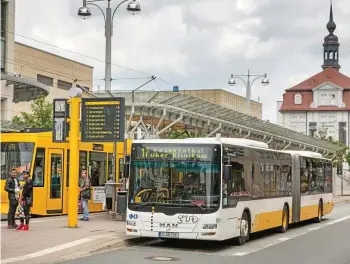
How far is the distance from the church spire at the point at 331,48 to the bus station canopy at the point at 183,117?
85.4 m

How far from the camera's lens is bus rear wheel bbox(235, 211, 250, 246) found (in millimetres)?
16848

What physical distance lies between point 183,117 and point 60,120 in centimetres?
1071

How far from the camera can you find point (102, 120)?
1917 cm

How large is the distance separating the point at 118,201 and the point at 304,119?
327 ft

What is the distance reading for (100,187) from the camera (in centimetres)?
2478

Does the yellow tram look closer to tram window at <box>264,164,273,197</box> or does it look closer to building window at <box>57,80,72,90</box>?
tram window at <box>264,164,273,197</box>

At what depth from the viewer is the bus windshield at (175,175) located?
15492 millimetres

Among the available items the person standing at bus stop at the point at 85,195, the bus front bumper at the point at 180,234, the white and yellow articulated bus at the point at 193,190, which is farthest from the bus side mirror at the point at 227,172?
the person standing at bus stop at the point at 85,195

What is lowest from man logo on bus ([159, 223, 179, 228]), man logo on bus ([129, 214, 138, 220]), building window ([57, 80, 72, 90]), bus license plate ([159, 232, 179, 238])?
bus license plate ([159, 232, 179, 238])

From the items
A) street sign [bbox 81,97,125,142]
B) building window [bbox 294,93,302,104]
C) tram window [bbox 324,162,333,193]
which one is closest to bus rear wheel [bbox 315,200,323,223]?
tram window [bbox 324,162,333,193]

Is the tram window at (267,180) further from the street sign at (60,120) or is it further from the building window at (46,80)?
the building window at (46,80)

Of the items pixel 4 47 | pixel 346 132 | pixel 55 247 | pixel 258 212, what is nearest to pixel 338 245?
pixel 258 212

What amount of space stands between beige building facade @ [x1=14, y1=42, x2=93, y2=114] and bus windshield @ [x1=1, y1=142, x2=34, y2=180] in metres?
43.4

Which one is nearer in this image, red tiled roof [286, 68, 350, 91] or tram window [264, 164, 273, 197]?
tram window [264, 164, 273, 197]
